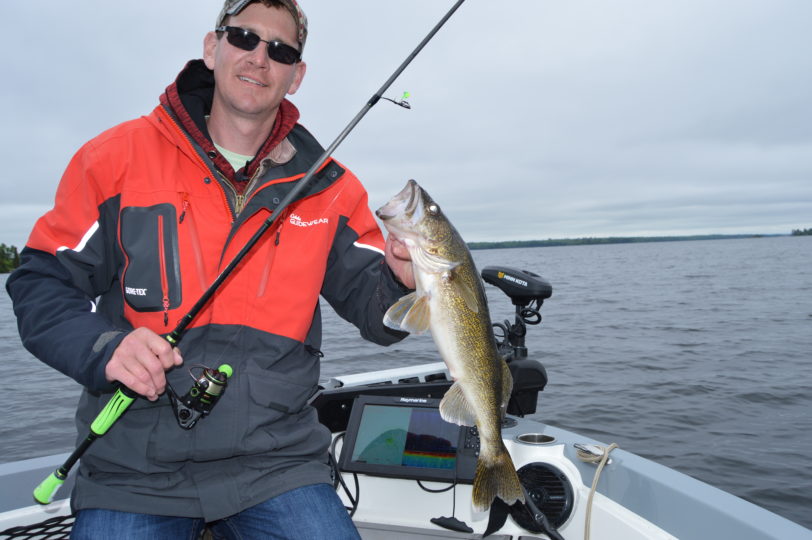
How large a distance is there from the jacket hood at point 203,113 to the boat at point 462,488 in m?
1.73

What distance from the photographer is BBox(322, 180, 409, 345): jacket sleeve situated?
2.92 meters

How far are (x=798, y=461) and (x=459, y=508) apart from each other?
6139mm

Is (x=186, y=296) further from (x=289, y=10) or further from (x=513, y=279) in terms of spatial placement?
(x=513, y=279)

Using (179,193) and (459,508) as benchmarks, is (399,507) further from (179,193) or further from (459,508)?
(179,193)

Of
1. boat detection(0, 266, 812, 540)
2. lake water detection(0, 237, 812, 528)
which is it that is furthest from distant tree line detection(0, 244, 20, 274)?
boat detection(0, 266, 812, 540)

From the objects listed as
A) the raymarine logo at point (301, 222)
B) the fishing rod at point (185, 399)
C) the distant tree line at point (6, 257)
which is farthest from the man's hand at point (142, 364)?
the distant tree line at point (6, 257)

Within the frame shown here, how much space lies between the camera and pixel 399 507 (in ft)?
11.2

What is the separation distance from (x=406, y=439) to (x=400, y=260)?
134 cm

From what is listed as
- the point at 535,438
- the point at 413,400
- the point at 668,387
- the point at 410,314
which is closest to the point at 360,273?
the point at 410,314

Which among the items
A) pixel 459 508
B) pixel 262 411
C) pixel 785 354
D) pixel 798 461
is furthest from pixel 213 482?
pixel 785 354

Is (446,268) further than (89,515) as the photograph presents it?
Yes

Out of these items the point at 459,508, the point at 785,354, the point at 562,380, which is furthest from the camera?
the point at 785,354

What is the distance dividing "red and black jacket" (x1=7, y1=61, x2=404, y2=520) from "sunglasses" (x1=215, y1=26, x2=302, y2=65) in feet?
1.10

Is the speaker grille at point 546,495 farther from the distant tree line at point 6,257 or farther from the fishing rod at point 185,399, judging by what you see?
the distant tree line at point 6,257
